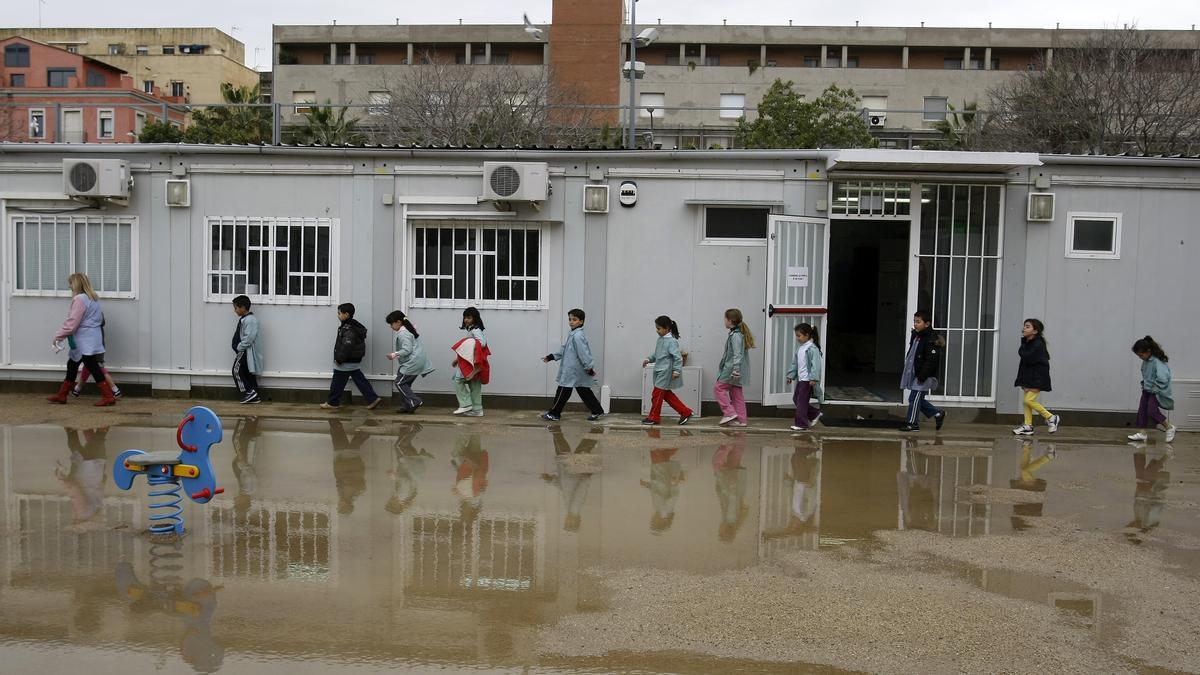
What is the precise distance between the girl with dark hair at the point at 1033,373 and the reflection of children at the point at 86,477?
991 cm

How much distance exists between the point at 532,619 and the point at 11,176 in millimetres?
11863

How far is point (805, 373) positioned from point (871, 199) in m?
2.65

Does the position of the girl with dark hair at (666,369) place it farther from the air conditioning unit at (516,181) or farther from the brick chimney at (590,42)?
the brick chimney at (590,42)

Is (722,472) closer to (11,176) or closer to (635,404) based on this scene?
(635,404)

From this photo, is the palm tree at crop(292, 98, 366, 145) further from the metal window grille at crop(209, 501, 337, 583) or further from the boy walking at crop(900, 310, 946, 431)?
the metal window grille at crop(209, 501, 337, 583)

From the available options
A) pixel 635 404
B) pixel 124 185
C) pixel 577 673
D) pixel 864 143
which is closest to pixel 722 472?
pixel 635 404

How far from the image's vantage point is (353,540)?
24.0 feet

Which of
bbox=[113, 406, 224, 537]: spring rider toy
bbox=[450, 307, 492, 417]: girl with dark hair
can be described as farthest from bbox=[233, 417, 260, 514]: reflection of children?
bbox=[450, 307, 492, 417]: girl with dark hair

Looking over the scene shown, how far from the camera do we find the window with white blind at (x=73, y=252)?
1401cm

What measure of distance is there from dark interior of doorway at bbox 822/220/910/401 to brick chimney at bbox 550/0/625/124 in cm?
3885

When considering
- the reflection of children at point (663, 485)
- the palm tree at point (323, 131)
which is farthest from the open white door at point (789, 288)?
the palm tree at point (323, 131)

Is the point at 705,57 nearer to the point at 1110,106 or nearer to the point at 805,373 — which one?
the point at 1110,106

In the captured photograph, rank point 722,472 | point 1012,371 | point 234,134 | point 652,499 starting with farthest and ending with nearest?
1. point 234,134
2. point 1012,371
3. point 722,472
4. point 652,499

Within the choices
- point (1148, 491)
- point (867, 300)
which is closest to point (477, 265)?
point (1148, 491)
